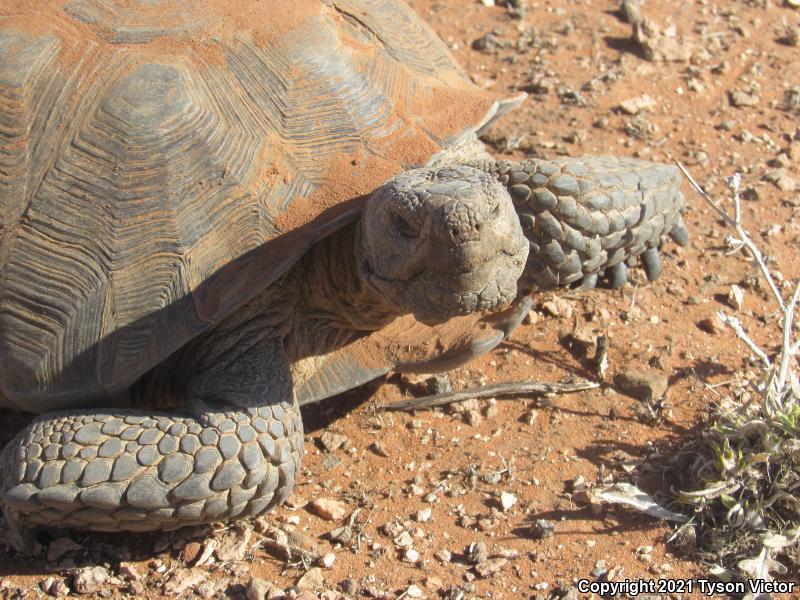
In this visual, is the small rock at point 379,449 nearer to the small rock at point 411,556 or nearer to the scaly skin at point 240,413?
the scaly skin at point 240,413

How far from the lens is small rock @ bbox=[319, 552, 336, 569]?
9.34 ft

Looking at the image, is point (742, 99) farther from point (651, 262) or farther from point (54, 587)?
point (54, 587)

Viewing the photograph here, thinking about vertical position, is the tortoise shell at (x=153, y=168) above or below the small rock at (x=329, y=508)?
above

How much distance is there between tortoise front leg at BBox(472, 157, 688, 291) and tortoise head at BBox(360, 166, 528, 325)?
499mm

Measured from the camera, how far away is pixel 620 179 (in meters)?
3.33

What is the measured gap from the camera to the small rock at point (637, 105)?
4.94 m

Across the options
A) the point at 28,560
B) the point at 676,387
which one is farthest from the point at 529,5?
the point at 28,560

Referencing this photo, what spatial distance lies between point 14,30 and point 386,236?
1518 millimetres

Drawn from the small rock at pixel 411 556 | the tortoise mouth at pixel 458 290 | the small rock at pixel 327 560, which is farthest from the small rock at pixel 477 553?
the tortoise mouth at pixel 458 290

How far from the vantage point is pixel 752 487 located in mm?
2834

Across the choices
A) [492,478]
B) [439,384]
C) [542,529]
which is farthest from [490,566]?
[439,384]

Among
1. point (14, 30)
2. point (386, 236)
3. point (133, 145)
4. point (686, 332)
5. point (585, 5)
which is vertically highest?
point (14, 30)

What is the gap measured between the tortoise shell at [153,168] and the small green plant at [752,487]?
55.4 inches

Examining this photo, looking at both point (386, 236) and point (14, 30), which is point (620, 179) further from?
point (14, 30)
